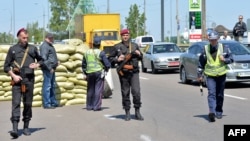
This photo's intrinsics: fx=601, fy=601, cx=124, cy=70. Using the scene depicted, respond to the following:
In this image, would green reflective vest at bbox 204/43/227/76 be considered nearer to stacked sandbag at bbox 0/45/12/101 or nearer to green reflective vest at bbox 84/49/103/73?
green reflective vest at bbox 84/49/103/73

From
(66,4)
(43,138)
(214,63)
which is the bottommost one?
(43,138)

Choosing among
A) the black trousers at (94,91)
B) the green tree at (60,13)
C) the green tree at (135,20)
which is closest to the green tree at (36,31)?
the green tree at (60,13)

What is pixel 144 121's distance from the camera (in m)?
12.8

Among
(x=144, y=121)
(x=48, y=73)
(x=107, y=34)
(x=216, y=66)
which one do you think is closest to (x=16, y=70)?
(x=144, y=121)

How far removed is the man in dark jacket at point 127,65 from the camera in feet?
41.3

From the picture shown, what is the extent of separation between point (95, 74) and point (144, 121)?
9.32 feet

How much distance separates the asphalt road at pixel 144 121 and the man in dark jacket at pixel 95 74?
31 cm

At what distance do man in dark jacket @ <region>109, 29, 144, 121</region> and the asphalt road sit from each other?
59cm

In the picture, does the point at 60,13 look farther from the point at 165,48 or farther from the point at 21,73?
the point at 21,73

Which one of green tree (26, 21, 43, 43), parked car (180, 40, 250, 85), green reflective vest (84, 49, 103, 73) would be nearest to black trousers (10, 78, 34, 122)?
green reflective vest (84, 49, 103, 73)

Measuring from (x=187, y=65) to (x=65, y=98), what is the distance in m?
7.48

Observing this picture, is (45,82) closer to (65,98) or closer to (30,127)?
(65,98)

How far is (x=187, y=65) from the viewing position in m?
22.8

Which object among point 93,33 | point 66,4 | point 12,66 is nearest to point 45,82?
point 12,66
